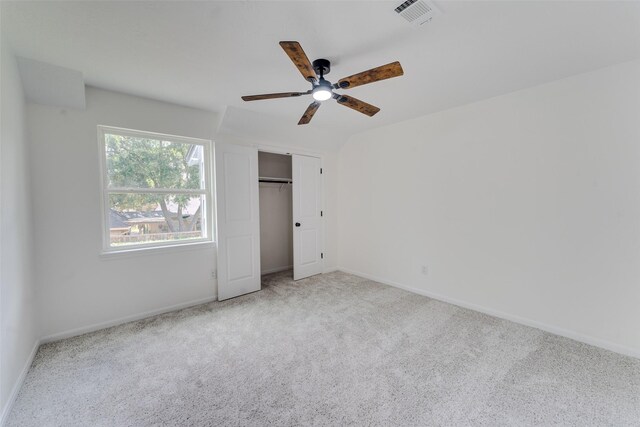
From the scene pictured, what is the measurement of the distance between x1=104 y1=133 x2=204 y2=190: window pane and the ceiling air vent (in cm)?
A: 279

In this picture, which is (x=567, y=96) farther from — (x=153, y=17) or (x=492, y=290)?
(x=153, y=17)

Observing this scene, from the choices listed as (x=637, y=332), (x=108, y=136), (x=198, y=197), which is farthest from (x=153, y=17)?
(x=637, y=332)

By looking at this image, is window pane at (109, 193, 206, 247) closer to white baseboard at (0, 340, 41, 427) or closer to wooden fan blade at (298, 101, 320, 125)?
white baseboard at (0, 340, 41, 427)

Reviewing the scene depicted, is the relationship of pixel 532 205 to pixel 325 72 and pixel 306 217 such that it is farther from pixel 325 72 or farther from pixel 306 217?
pixel 306 217

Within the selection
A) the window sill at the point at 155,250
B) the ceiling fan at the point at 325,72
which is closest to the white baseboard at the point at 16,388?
the window sill at the point at 155,250

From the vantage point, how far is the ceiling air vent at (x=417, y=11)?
1507 millimetres

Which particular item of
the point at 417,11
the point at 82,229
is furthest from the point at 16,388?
the point at 417,11

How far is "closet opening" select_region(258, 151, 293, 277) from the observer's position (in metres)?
4.61

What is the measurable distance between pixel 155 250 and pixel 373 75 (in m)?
2.92

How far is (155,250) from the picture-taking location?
9.75 ft

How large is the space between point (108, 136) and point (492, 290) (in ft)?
15.2

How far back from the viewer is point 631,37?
1.86 m

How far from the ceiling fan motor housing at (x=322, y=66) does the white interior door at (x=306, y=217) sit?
214cm

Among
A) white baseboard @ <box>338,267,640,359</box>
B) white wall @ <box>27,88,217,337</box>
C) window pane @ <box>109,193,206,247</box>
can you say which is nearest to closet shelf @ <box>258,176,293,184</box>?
window pane @ <box>109,193,206,247</box>
